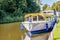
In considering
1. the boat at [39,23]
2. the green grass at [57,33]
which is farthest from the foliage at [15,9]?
the green grass at [57,33]

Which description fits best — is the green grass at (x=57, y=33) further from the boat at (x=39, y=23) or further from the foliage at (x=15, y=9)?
the foliage at (x=15, y=9)

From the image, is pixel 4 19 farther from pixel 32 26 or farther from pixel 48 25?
pixel 48 25

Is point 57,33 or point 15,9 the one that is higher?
point 15,9

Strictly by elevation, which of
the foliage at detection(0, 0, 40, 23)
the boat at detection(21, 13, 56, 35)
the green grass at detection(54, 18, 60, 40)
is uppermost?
the foliage at detection(0, 0, 40, 23)

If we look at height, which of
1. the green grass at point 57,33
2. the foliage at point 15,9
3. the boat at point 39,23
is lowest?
the green grass at point 57,33

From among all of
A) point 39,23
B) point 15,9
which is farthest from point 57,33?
point 15,9

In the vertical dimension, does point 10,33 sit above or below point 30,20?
below

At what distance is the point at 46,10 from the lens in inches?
78.5

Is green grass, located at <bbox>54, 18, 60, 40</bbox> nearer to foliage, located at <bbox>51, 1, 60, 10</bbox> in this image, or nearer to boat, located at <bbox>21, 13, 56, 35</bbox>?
boat, located at <bbox>21, 13, 56, 35</bbox>

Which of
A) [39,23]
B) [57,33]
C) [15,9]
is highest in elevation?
[15,9]

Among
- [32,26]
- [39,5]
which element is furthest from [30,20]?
[39,5]

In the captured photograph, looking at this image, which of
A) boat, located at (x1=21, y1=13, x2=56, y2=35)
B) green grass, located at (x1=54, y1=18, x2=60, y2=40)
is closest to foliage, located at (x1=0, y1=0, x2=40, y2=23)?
boat, located at (x1=21, y1=13, x2=56, y2=35)

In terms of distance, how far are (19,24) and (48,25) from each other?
29 cm

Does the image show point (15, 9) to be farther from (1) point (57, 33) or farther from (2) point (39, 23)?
(1) point (57, 33)
